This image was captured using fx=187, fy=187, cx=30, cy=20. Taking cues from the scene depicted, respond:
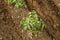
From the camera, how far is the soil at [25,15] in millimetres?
3176

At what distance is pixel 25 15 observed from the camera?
3646mm

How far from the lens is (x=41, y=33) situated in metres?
3.37

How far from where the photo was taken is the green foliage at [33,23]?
3.42 metres

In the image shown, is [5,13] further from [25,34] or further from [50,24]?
[50,24]

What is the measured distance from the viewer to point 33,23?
3443mm

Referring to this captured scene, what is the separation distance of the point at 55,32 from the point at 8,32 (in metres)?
0.91

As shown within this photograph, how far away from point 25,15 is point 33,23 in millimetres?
296

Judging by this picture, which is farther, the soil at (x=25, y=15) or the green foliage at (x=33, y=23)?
the green foliage at (x=33, y=23)

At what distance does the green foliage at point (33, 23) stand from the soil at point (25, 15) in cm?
8

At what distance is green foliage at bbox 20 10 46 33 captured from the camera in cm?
342

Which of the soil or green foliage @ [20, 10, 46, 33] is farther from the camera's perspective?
green foliage @ [20, 10, 46, 33]

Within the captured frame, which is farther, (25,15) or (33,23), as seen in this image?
(25,15)

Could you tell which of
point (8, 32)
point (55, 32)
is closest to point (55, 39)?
point (55, 32)

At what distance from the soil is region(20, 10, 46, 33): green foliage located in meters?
0.08
